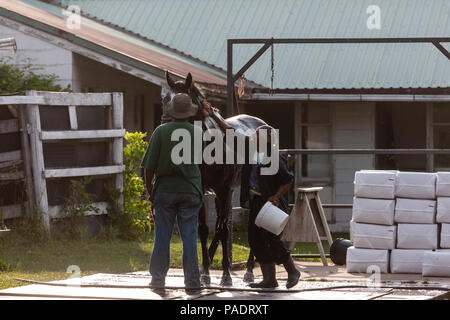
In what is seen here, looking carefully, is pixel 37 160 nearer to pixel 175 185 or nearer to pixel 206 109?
pixel 206 109

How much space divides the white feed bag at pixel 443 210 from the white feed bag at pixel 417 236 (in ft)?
0.38

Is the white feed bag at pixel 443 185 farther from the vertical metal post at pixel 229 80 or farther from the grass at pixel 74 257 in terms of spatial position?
the grass at pixel 74 257

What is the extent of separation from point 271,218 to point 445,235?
3.44 m

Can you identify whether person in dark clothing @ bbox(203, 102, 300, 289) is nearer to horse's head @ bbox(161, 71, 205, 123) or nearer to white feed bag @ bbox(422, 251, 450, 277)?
horse's head @ bbox(161, 71, 205, 123)

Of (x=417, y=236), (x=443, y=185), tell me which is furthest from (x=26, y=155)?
(x=443, y=185)

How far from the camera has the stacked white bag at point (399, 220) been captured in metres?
12.7

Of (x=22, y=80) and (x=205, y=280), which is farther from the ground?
(x=22, y=80)

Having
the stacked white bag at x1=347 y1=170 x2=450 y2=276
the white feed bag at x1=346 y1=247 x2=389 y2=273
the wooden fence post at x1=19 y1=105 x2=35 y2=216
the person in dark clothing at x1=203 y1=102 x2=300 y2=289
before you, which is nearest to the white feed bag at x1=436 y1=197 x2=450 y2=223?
the stacked white bag at x1=347 y1=170 x2=450 y2=276

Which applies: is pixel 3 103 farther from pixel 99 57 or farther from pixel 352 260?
pixel 352 260

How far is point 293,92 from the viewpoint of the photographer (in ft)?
66.2

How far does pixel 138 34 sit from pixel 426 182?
39.9 feet

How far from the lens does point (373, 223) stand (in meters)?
13.0

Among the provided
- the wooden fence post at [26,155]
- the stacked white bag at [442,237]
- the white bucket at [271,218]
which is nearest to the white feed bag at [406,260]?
the stacked white bag at [442,237]
